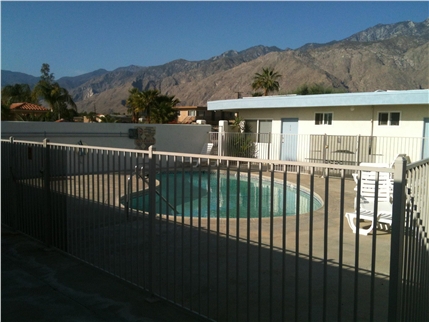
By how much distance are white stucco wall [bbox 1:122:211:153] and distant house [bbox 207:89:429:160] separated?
290 centimetres

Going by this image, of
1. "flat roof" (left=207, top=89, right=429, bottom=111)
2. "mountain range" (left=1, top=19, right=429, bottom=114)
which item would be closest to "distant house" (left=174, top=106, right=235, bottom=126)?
"mountain range" (left=1, top=19, right=429, bottom=114)

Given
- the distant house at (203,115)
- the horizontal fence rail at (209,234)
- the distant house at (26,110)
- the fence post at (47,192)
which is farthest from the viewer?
the distant house at (203,115)

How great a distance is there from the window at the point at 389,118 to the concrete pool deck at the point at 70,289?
11975 millimetres

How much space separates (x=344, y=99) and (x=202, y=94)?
98378 mm

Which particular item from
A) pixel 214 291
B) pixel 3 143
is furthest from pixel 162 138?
pixel 214 291

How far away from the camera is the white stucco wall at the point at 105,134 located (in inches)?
654

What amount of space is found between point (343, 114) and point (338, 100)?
1130 mm

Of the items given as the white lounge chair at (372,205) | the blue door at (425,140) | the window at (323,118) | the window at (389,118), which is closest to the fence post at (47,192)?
the white lounge chair at (372,205)

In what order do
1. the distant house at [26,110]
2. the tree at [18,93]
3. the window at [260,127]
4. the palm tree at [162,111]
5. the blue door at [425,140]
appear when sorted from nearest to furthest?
1. the blue door at [425,140]
2. the window at [260,127]
3. the distant house at [26,110]
4. the palm tree at [162,111]
5. the tree at [18,93]

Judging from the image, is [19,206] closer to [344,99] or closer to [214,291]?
[214,291]

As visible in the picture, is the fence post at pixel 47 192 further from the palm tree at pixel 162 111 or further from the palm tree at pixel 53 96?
the palm tree at pixel 53 96

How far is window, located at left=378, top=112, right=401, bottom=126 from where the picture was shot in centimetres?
1762

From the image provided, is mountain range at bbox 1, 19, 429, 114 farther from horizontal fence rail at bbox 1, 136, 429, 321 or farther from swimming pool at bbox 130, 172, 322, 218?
swimming pool at bbox 130, 172, 322, 218

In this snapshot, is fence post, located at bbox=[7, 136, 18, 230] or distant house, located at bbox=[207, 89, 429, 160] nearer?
fence post, located at bbox=[7, 136, 18, 230]
